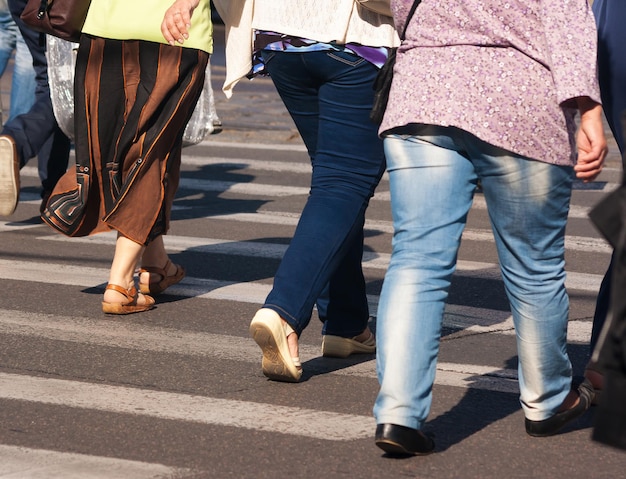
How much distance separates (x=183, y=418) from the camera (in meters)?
4.24

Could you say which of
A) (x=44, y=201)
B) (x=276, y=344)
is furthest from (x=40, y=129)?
(x=276, y=344)

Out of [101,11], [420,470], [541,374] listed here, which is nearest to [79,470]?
[420,470]

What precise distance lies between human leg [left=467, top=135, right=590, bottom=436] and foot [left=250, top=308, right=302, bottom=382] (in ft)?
2.75

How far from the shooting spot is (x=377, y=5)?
174 inches

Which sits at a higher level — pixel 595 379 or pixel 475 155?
pixel 475 155

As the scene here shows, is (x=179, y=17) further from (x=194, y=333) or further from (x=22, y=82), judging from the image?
(x=22, y=82)

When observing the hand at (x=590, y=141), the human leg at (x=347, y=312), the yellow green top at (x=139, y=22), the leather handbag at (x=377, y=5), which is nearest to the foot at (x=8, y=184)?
the yellow green top at (x=139, y=22)

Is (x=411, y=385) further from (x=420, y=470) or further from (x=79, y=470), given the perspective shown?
(x=79, y=470)

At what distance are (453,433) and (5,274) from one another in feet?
10.1

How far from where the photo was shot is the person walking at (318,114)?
4.49 meters

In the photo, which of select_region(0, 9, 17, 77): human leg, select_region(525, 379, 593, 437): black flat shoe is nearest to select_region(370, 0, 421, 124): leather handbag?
select_region(525, 379, 593, 437): black flat shoe

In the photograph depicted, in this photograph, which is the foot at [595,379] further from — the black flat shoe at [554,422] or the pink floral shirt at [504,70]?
the pink floral shirt at [504,70]

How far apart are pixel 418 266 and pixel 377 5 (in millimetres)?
1025

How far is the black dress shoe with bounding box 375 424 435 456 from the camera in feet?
12.3
